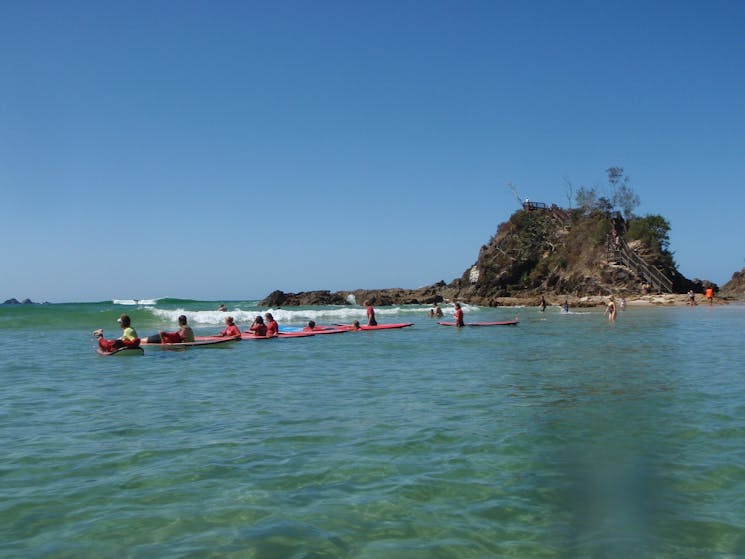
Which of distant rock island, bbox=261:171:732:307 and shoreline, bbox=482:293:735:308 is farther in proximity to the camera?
distant rock island, bbox=261:171:732:307

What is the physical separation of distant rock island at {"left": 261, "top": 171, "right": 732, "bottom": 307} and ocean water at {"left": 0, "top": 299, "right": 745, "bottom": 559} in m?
52.2

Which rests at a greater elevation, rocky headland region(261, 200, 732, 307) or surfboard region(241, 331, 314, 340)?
rocky headland region(261, 200, 732, 307)

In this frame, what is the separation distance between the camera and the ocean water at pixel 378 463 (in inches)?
182

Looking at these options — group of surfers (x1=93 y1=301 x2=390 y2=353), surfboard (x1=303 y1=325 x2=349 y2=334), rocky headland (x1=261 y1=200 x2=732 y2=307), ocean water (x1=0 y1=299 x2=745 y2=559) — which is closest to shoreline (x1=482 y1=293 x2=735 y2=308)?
rocky headland (x1=261 y1=200 x2=732 y2=307)

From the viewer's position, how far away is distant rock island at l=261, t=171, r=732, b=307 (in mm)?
65000

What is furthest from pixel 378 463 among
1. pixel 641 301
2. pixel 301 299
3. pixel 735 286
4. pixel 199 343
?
pixel 301 299

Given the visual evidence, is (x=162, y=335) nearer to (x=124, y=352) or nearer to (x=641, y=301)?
(x=124, y=352)

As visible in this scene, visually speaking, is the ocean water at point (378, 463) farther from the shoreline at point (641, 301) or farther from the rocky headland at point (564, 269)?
the rocky headland at point (564, 269)

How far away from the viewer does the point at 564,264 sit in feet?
240

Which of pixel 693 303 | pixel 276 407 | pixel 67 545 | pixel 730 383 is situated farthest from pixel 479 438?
pixel 693 303

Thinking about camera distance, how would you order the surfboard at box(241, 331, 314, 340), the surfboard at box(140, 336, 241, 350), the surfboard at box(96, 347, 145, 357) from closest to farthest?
the surfboard at box(96, 347, 145, 357)
the surfboard at box(140, 336, 241, 350)
the surfboard at box(241, 331, 314, 340)

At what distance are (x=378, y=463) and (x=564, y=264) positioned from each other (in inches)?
2784

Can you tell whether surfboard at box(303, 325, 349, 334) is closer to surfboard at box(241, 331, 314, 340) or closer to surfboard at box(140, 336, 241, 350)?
surfboard at box(241, 331, 314, 340)

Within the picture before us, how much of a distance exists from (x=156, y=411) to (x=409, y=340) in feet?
50.0
